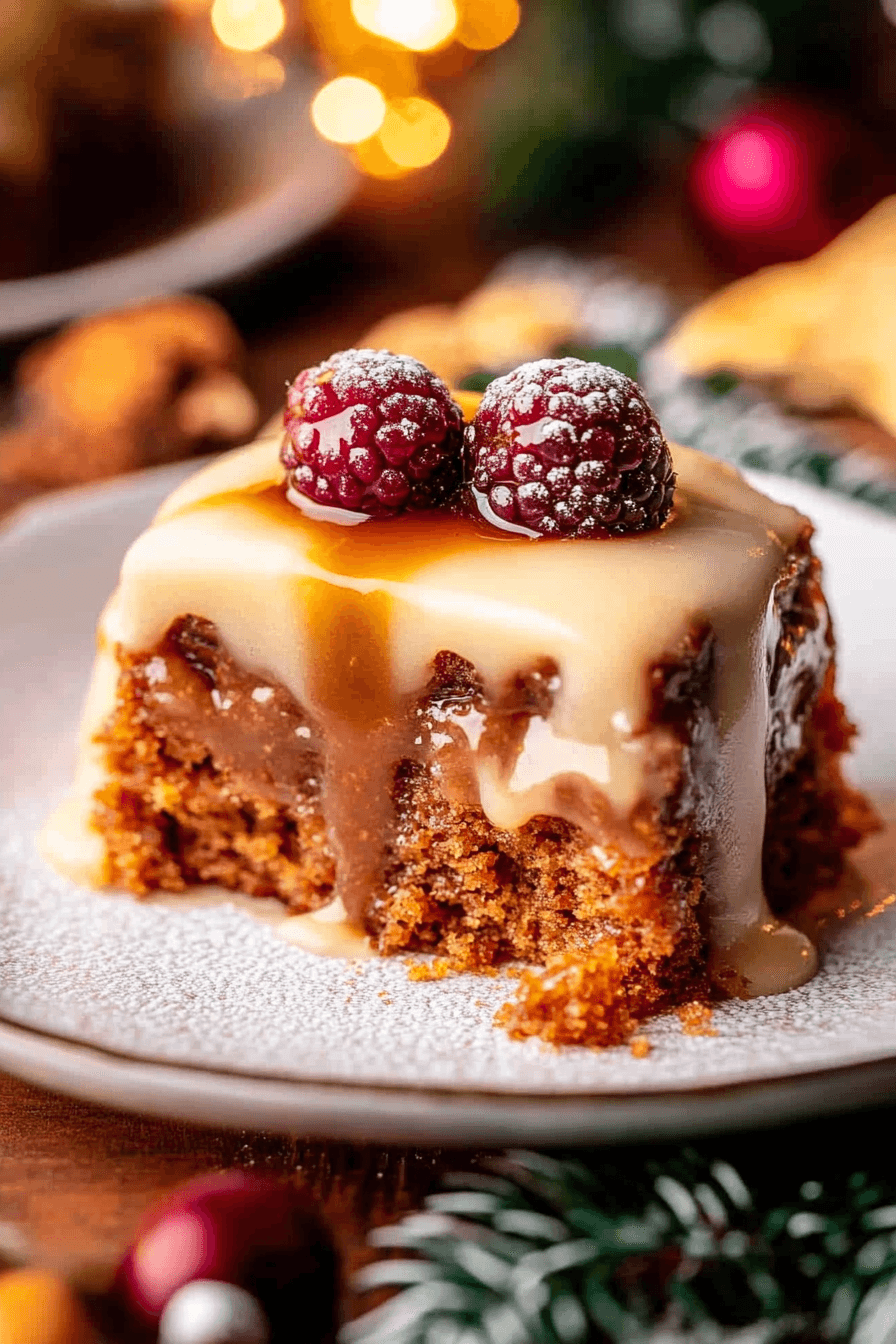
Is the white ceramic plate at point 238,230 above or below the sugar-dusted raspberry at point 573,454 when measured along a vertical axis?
below

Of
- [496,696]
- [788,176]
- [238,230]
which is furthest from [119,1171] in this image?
[788,176]

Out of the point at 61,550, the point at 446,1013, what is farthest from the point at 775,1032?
the point at 61,550

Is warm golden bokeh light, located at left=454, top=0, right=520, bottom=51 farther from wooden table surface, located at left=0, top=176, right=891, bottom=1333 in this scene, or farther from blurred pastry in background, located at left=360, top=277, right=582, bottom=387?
wooden table surface, located at left=0, top=176, right=891, bottom=1333

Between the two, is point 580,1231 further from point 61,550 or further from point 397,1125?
point 61,550

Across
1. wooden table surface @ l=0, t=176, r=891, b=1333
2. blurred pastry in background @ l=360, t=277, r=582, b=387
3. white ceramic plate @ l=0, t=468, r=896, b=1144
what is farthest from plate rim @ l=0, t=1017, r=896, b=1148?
blurred pastry in background @ l=360, t=277, r=582, b=387

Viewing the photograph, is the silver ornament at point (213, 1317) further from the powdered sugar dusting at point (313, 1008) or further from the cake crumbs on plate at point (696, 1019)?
the cake crumbs on plate at point (696, 1019)

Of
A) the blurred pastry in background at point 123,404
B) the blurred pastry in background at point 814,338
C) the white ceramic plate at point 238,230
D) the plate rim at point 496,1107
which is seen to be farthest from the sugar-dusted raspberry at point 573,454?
the white ceramic plate at point 238,230
